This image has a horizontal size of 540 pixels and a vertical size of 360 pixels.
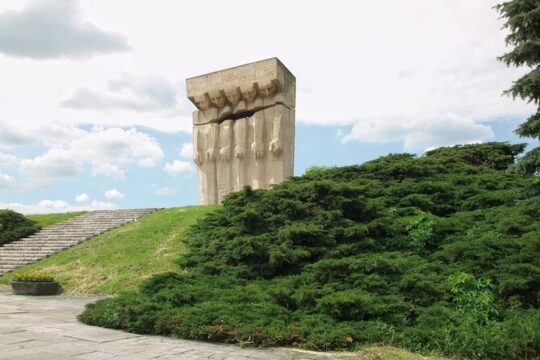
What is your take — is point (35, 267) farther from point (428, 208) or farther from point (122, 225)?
point (428, 208)

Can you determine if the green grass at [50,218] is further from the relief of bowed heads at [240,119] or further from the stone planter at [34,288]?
the stone planter at [34,288]

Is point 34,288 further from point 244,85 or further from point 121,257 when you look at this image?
point 244,85

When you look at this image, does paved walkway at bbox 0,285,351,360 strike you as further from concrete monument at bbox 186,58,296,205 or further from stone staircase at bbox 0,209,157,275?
concrete monument at bbox 186,58,296,205

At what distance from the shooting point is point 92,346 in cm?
492

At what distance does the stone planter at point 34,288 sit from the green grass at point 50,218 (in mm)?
9223

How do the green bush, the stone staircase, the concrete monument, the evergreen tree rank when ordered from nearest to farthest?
the evergreen tree → the stone staircase → the green bush → the concrete monument

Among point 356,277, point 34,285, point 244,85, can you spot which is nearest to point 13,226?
point 34,285

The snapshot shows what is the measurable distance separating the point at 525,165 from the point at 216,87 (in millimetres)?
13542

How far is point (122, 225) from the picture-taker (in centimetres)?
1706

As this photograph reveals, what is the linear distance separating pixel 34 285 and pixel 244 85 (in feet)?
34.8

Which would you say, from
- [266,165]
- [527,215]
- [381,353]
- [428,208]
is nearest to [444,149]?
[266,165]

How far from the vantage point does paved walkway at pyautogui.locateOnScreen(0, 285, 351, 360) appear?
178 inches

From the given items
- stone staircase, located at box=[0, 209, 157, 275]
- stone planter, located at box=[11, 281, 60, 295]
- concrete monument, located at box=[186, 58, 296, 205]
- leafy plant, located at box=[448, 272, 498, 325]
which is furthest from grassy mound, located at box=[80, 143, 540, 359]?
stone staircase, located at box=[0, 209, 157, 275]

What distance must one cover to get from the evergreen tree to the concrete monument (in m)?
10.4
